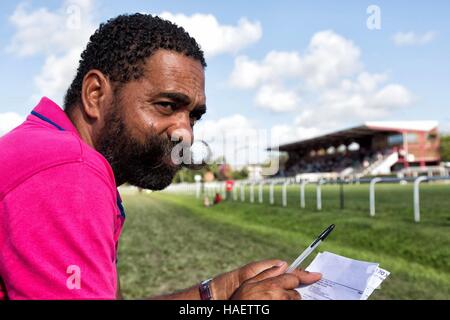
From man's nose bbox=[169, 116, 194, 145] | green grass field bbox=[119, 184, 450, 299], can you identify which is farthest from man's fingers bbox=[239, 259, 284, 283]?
green grass field bbox=[119, 184, 450, 299]

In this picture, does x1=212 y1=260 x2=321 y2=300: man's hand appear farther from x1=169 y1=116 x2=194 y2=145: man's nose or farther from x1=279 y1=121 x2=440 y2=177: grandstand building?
x1=279 y1=121 x2=440 y2=177: grandstand building

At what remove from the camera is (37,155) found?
1120mm

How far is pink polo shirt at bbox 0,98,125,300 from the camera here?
1027mm

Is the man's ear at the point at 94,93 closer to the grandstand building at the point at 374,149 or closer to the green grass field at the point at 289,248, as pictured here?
the green grass field at the point at 289,248

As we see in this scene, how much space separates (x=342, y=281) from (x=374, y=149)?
6841cm

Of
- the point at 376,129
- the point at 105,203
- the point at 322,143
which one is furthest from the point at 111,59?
the point at 322,143

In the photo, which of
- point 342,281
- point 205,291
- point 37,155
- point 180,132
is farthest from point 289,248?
point 37,155

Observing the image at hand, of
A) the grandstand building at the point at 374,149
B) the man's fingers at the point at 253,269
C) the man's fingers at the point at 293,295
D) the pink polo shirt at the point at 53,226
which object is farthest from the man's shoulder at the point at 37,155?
the grandstand building at the point at 374,149

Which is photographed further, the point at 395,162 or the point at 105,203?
the point at 395,162

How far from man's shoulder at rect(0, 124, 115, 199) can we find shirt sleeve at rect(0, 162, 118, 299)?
0.08 feet

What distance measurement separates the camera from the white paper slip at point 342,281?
4.33 ft

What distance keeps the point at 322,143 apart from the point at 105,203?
7205 centimetres

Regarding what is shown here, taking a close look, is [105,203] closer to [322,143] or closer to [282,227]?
[282,227]
